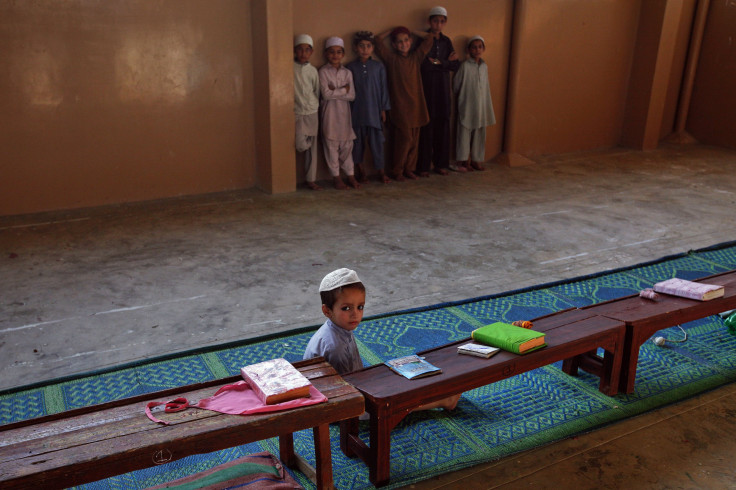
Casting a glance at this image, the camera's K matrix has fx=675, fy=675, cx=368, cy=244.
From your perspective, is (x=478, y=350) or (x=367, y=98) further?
(x=367, y=98)

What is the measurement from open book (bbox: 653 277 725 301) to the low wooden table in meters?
2.08

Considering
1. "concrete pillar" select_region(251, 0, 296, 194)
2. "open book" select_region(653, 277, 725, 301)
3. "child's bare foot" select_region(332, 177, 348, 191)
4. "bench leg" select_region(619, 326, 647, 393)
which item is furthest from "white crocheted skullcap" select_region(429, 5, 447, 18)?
"bench leg" select_region(619, 326, 647, 393)

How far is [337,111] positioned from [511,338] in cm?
499

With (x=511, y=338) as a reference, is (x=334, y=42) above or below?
above

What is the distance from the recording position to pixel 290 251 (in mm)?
5609

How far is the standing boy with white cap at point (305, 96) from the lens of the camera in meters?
7.19

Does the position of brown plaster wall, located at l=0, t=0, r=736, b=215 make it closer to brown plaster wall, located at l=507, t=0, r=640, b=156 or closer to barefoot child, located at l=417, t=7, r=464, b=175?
brown plaster wall, located at l=507, t=0, r=640, b=156

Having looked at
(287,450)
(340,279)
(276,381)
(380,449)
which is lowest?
(287,450)

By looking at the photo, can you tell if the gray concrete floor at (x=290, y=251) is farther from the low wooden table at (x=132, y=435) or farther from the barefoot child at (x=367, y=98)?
the low wooden table at (x=132, y=435)

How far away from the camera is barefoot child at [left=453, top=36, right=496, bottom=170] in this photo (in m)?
8.41

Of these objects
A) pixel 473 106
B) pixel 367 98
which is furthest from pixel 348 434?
pixel 473 106

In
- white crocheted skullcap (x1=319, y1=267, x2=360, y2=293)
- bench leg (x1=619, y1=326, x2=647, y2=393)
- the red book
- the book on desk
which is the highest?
white crocheted skullcap (x1=319, y1=267, x2=360, y2=293)

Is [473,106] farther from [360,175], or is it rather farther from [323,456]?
[323,456]

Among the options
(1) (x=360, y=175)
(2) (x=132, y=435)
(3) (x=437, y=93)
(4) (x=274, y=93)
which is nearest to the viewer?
(2) (x=132, y=435)
